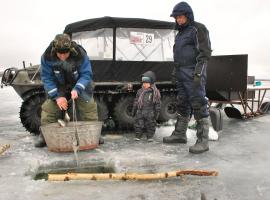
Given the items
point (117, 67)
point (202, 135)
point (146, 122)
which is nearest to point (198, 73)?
point (202, 135)

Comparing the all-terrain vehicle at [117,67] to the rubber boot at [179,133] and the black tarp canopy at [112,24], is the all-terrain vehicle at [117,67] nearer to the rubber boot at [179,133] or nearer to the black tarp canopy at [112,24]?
the black tarp canopy at [112,24]

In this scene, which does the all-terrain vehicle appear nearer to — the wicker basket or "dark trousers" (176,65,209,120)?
the wicker basket

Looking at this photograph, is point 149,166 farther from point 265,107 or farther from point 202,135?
point 265,107

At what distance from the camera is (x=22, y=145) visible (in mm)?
6703

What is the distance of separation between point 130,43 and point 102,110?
1530 millimetres

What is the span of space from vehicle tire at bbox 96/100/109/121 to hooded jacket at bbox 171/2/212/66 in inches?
85.0

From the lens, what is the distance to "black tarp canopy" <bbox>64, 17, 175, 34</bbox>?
8008mm

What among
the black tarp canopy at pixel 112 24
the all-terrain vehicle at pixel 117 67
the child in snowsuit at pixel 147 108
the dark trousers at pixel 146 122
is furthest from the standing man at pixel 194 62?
the black tarp canopy at pixel 112 24

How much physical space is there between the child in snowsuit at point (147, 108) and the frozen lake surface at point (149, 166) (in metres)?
0.25

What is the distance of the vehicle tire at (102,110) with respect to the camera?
7805 millimetres

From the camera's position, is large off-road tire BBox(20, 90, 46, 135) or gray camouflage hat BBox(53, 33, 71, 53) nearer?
gray camouflage hat BBox(53, 33, 71, 53)

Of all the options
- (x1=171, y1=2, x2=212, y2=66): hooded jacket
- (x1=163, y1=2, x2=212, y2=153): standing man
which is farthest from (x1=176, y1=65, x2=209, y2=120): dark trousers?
(x1=171, y1=2, x2=212, y2=66): hooded jacket

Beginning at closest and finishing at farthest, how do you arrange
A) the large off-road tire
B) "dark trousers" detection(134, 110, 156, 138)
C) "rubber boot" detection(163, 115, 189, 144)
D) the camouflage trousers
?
the camouflage trousers → "rubber boot" detection(163, 115, 189, 144) → "dark trousers" detection(134, 110, 156, 138) → the large off-road tire

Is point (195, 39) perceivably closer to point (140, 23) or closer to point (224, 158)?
point (224, 158)
